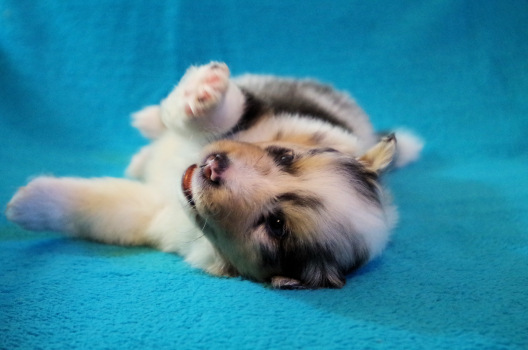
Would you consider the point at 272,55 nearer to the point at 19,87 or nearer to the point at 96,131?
the point at 96,131

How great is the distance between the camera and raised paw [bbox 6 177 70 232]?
2234mm

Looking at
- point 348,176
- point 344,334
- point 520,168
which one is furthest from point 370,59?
point 344,334

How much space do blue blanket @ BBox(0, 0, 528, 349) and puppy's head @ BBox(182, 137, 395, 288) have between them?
108mm

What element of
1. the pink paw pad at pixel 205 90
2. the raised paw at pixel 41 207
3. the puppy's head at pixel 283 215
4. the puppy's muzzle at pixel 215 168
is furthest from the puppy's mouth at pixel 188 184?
the raised paw at pixel 41 207

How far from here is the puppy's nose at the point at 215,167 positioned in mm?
1888

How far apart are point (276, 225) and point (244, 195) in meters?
0.18

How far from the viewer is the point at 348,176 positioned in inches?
81.6

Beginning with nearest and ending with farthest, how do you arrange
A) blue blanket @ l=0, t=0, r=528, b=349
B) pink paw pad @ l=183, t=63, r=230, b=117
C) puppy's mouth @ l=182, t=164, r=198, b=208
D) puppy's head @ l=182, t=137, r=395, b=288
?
blue blanket @ l=0, t=0, r=528, b=349 → puppy's head @ l=182, t=137, r=395, b=288 → puppy's mouth @ l=182, t=164, r=198, b=208 → pink paw pad @ l=183, t=63, r=230, b=117

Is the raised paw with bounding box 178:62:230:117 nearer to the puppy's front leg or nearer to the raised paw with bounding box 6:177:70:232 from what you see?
the puppy's front leg

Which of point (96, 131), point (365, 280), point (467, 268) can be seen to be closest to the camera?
point (365, 280)

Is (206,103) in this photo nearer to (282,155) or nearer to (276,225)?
(282,155)

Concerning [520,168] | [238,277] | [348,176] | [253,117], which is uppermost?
[520,168]

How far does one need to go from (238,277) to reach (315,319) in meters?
0.49

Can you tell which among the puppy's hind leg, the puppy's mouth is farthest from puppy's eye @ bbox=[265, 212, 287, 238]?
the puppy's hind leg
